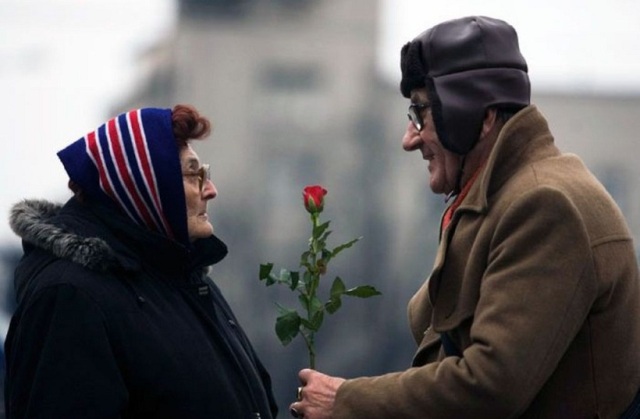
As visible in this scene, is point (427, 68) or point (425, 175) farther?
point (425, 175)

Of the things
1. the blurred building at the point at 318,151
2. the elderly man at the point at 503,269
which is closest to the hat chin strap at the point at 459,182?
the elderly man at the point at 503,269

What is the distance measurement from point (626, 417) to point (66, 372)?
0.87 meters

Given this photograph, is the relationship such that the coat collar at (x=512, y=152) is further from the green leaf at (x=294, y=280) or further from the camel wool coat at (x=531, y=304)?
the green leaf at (x=294, y=280)

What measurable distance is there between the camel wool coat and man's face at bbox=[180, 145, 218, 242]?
48cm

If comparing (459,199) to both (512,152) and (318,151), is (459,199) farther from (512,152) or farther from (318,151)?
(318,151)

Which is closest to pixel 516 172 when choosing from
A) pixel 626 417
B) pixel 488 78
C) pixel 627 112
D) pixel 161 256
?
pixel 488 78

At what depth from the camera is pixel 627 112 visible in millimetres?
24219

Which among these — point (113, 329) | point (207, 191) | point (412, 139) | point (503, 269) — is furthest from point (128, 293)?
point (503, 269)

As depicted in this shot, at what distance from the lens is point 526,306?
204 cm

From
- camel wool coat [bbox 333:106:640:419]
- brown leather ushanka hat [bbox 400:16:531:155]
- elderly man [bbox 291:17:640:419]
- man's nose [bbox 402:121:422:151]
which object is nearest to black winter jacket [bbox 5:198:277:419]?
elderly man [bbox 291:17:640:419]

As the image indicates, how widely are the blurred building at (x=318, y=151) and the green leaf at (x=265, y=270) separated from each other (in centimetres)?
1455

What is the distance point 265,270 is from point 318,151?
1746 centimetres

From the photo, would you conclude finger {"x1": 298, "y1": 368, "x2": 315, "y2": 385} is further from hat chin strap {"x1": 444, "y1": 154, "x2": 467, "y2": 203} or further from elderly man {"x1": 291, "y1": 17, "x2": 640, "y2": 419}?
hat chin strap {"x1": 444, "y1": 154, "x2": 467, "y2": 203}

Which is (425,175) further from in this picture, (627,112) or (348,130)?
(627,112)
